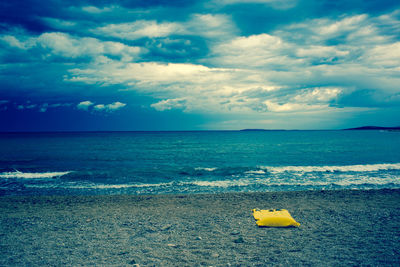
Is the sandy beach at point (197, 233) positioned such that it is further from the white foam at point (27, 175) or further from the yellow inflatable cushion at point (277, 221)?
the white foam at point (27, 175)

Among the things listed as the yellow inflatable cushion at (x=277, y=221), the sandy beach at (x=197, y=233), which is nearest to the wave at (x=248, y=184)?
the sandy beach at (x=197, y=233)

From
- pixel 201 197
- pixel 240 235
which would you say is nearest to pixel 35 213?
pixel 201 197

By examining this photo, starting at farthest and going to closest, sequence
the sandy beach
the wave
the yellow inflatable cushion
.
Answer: the wave, the yellow inflatable cushion, the sandy beach

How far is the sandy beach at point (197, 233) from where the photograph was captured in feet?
20.9

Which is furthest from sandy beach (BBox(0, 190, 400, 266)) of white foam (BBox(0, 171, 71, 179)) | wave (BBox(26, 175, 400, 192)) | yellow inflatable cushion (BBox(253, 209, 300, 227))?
white foam (BBox(0, 171, 71, 179))

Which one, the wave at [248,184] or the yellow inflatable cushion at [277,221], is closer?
the yellow inflatable cushion at [277,221]

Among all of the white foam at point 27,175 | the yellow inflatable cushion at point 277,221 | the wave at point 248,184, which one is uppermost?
the yellow inflatable cushion at point 277,221

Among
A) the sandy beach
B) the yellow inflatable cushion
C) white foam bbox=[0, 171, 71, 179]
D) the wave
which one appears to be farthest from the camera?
white foam bbox=[0, 171, 71, 179]

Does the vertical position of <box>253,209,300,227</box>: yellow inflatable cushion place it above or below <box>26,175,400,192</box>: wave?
above

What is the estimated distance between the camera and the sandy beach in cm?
637

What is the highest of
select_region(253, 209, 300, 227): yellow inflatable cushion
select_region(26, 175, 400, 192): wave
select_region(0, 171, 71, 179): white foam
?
select_region(253, 209, 300, 227): yellow inflatable cushion

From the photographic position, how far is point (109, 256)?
6562mm

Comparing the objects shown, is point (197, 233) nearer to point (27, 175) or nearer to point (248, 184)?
point (248, 184)

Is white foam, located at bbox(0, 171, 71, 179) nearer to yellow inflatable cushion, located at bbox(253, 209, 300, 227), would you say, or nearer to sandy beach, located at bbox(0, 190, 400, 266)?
sandy beach, located at bbox(0, 190, 400, 266)
